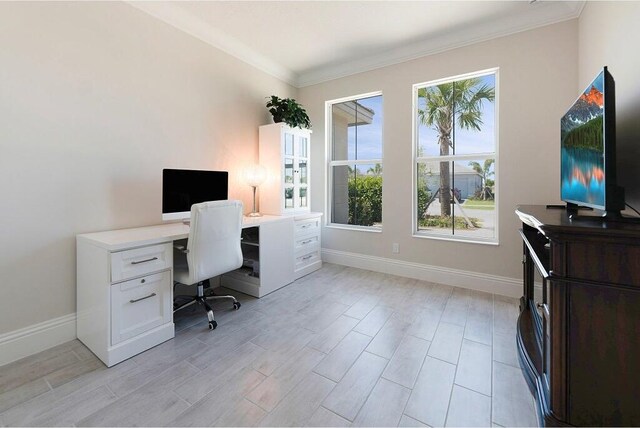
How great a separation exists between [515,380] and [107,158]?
3.21 meters

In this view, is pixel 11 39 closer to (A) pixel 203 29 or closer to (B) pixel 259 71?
(A) pixel 203 29

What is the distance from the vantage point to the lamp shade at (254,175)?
3342 millimetres

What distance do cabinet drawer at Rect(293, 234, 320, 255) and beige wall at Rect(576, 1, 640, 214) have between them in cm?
272

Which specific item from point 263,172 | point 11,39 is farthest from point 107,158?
point 263,172

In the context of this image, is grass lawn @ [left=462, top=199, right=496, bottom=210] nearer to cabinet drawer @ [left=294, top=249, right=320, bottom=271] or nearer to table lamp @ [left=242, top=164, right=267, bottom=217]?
cabinet drawer @ [left=294, top=249, right=320, bottom=271]

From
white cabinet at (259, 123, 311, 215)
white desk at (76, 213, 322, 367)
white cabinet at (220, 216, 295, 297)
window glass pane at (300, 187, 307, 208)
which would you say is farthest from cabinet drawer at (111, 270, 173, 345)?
window glass pane at (300, 187, 307, 208)

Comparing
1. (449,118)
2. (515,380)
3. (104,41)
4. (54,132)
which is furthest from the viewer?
(449,118)

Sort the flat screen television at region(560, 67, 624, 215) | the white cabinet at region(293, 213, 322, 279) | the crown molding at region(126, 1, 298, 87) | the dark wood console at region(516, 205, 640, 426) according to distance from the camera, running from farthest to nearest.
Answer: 1. the white cabinet at region(293, 213, 322, 279)
2. the crown molding at region(126, 1, 298, 87)
3. the flat screen television at region(560, 67, 624, 215)
4. the dark wood console at region(516, 205, 640, 426)

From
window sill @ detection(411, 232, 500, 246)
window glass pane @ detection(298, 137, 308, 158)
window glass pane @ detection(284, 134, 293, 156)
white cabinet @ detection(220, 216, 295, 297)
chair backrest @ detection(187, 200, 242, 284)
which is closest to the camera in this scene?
chair backrest @ detection(187, 200, 242, 284)

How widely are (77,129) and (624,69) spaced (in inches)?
144

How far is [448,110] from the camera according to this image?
321cm

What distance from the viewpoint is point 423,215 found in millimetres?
3396

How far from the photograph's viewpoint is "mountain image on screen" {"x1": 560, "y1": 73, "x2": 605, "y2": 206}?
1.24 metres

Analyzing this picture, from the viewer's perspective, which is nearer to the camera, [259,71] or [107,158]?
[107,158]
